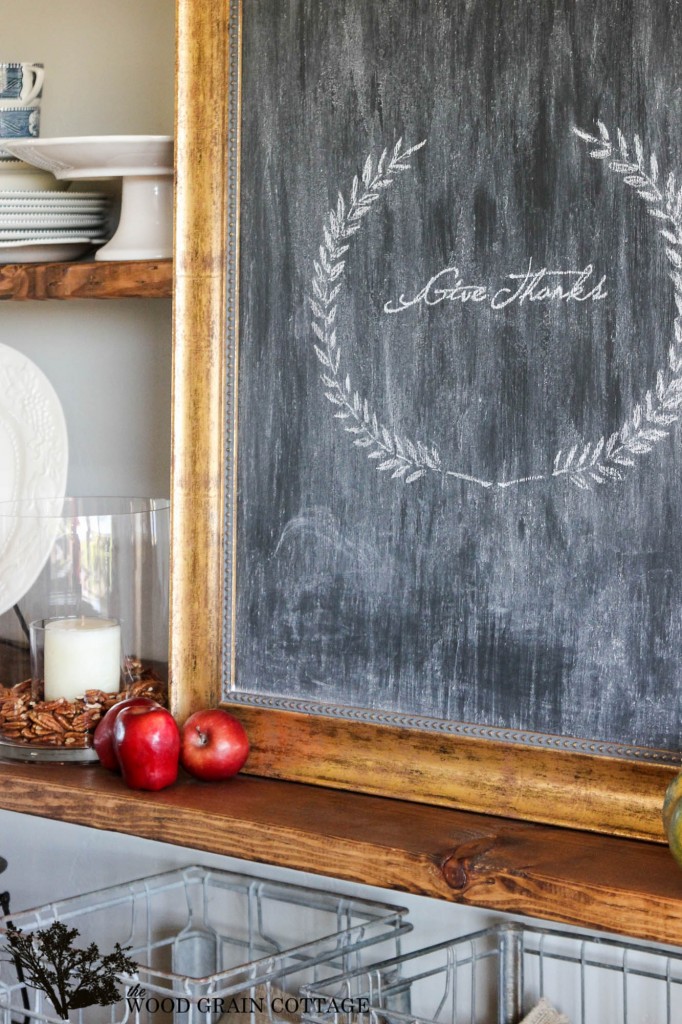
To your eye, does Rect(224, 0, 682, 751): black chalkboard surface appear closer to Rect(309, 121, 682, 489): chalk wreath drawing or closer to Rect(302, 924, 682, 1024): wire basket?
Rect(309, 121, 682, 489): chalk wreath drawing

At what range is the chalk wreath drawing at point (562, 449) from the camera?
40.1 inches

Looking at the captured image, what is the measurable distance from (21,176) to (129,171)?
150 millimetres

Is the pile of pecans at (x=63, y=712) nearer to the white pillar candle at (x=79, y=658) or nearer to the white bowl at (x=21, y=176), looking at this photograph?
the white pillar candle at (x=79, y=658)

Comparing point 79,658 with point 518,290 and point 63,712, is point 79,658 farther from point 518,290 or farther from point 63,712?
point 518,290

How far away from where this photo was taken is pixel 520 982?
1183mm

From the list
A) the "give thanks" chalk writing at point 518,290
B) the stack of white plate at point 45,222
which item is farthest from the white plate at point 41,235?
the "give thanks" chalk writing at point 518,290

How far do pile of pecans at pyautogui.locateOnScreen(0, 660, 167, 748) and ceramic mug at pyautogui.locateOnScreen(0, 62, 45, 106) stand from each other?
25.7 inches

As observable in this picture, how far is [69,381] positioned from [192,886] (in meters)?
0.62

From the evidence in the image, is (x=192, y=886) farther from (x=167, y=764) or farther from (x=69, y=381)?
(x=69, y=381)

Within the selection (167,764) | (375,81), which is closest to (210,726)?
(167,764)

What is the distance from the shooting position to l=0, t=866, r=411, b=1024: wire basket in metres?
1.26

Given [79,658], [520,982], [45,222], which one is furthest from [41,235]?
[520,982]

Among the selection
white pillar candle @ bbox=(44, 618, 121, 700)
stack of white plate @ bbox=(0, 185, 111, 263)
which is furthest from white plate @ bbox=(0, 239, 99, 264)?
white pillar candle @ bbox=(44, 618, 121, 700)

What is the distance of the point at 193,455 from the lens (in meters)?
1.26
